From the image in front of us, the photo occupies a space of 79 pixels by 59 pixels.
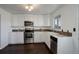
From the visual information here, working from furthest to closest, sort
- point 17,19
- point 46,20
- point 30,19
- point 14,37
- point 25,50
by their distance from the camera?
point 46,20
point 30,19
point 17,19
point 14,37
point 25,50

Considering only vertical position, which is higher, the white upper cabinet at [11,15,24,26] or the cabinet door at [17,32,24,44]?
the white upper cabinet at [11,15,24,26]

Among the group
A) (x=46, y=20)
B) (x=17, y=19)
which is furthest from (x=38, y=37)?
(x=17, y=19)

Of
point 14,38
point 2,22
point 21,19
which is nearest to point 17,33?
point 14,38

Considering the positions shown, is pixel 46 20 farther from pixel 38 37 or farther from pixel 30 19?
pixel 38 37

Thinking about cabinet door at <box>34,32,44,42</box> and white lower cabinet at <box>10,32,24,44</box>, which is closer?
white lower cabinet at <box>10,32,24,44</box>

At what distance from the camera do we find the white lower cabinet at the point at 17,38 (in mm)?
7172

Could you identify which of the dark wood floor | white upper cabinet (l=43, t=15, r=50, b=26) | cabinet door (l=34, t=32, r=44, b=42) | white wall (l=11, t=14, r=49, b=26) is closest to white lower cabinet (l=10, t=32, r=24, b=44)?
white wall (l=11, t=14, r=49, b=26)

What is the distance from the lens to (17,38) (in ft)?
23.7

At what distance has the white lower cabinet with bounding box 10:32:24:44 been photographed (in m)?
7.17

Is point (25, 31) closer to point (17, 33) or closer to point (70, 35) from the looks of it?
point (17, 33)

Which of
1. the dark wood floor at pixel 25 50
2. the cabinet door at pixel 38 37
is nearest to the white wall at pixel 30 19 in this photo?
the cabinet door at pixel 38 37

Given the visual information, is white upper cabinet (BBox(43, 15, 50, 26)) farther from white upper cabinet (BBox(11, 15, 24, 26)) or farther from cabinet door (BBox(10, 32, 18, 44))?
cabinet door (BBox(10, 32, 18, 44))

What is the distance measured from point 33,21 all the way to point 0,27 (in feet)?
9.01

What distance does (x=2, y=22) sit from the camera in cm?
568
